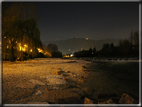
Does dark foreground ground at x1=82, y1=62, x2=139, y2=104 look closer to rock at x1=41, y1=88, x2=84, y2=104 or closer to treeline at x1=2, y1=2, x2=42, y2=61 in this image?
rock at x1=41, y1=88, x2=84, y2=104

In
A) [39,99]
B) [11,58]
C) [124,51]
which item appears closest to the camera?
[39,99]

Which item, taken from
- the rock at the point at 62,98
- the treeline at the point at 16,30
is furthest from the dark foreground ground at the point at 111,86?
the treeline at the point at 16,30

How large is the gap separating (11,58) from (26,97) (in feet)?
38.3

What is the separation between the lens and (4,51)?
11531mm

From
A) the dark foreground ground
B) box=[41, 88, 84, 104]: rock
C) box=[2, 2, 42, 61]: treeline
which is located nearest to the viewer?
box=[41, 88, 84, 104]: rock

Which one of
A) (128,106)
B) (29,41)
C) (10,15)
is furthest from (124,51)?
(128,106)

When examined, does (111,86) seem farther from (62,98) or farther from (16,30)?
(16,30)

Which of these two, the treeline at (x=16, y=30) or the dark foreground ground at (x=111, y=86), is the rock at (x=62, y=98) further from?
the treeline at (x=16, y=30)

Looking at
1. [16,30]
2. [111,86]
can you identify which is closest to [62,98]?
[111,86]

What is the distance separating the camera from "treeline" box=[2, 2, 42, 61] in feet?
36.8

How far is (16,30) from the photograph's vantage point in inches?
478

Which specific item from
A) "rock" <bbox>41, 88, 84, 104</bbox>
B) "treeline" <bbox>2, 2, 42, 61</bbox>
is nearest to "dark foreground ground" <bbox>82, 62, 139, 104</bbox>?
"rock" <bbox>41, 88, 84, 104</bbox>

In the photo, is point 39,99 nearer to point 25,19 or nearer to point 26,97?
point 26,97

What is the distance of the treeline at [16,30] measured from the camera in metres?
11.2
